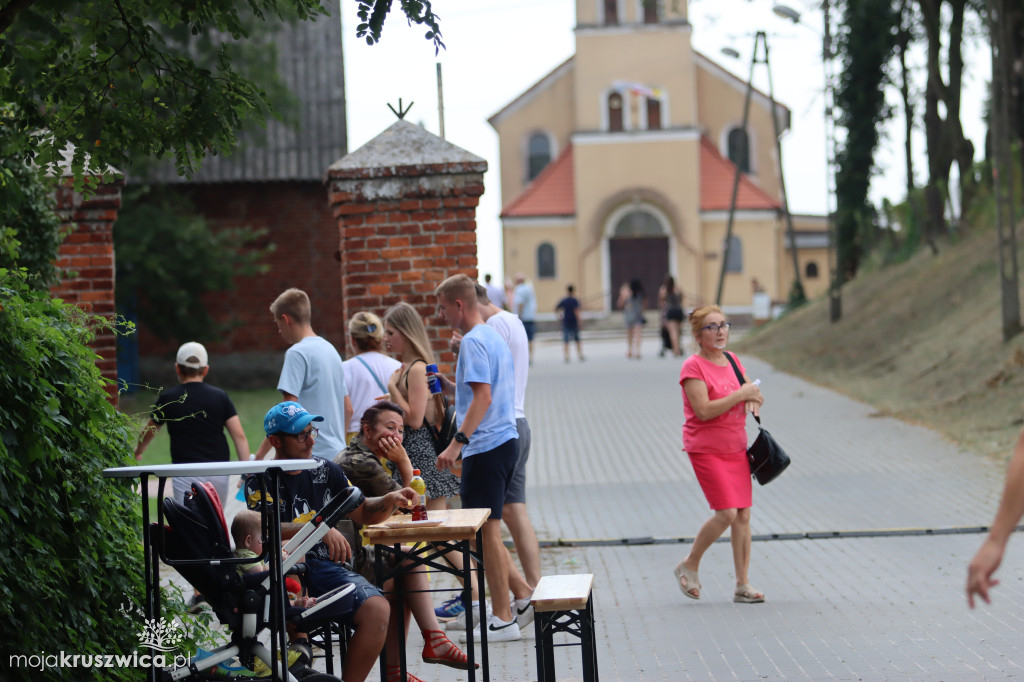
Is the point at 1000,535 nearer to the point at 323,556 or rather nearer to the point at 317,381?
the point at 323,556

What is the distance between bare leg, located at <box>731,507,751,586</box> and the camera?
7.73m

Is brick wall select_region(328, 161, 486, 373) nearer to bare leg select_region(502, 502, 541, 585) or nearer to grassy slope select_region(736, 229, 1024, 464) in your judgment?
bare leg select_region(502, 502, 541, 585)

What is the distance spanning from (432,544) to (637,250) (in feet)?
153

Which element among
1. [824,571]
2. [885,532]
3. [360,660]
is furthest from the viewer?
[885,532]

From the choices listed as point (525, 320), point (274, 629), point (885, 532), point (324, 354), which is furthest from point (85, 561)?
point (525, 320)

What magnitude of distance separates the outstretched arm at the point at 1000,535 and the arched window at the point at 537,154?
53.5 m

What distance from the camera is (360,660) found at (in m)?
5.35

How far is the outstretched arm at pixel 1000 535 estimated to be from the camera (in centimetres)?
346

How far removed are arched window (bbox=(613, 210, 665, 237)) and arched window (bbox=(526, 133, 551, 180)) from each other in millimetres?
6377

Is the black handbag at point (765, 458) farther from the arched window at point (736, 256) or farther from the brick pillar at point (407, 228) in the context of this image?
the arched window at point (736, 256)

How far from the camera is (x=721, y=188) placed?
2062 inches

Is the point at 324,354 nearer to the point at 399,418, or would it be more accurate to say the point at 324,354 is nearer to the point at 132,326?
the point at 399,418

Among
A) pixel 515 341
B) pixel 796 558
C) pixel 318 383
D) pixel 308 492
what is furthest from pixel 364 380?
pixel 796 558

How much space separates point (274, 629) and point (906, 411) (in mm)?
14215
